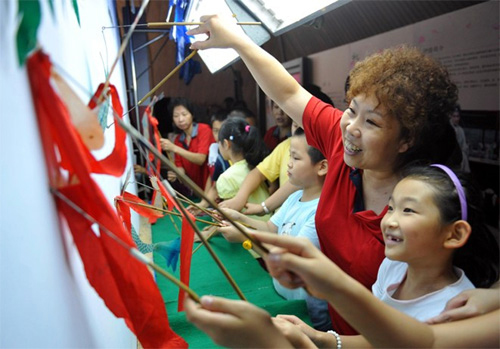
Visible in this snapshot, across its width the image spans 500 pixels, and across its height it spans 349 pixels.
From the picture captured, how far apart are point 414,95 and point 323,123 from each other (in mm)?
296

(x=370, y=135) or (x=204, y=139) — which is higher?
(x=370, y=135)

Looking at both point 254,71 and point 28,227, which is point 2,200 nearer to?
point 28,227

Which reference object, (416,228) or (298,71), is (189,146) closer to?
(298,71)

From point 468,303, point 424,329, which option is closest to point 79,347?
point 424,329

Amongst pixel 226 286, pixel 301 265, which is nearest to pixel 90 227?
pixel 301 265

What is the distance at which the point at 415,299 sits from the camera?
2.72 feet

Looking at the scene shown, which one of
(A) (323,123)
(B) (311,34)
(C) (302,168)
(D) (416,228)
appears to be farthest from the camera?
(B) (311,34)

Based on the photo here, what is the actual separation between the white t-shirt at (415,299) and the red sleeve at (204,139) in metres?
2.33

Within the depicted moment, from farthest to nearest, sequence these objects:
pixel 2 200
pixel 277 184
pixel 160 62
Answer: pixel 160 62 < pixel 277 184 < pixel 2 200

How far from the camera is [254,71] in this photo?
3.72 ft

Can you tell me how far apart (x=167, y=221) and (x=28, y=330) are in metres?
2.19

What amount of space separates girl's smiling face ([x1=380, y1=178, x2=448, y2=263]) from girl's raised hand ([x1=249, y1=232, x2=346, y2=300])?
1.27ft

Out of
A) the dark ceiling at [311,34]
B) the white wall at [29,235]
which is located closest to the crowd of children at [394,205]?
the white wall at [29,235]

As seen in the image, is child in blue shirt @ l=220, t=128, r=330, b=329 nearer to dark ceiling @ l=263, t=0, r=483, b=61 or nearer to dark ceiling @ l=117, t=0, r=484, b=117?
dark ceiling @ l=117, t=0, r=484, b=117
